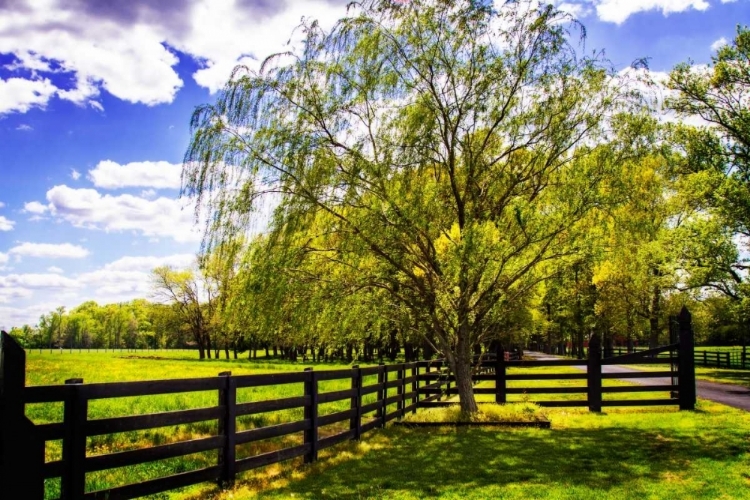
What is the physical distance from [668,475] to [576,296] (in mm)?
38750

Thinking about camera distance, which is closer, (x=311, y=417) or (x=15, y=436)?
(x=15, y=436)

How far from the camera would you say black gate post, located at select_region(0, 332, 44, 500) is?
3430mm

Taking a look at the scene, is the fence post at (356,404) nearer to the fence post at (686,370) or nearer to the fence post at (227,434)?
the fence post at (227,434)

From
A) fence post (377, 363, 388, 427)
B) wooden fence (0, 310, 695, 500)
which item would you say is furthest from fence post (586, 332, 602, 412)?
fence post (377, 363, 388, 427)

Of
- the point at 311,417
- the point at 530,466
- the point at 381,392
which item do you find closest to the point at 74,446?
the point at 311,417

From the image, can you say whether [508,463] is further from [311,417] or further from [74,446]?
[74,446]

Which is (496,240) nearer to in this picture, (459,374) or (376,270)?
(376,270)

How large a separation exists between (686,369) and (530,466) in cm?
825

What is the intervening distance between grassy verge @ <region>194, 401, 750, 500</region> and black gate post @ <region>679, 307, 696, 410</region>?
2.20m

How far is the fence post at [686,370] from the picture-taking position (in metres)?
14.4

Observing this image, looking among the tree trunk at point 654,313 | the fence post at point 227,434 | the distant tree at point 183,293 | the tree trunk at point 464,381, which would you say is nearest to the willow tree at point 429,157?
the tree trunk at point 464,381

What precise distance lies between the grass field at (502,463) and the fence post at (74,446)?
1.74 metres

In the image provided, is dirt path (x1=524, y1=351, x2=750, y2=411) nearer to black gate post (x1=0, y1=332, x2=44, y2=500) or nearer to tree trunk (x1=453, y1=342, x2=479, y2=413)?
tree trunk (x1=453, y1=342, x2=479, y2=413)

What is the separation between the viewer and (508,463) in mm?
8562
